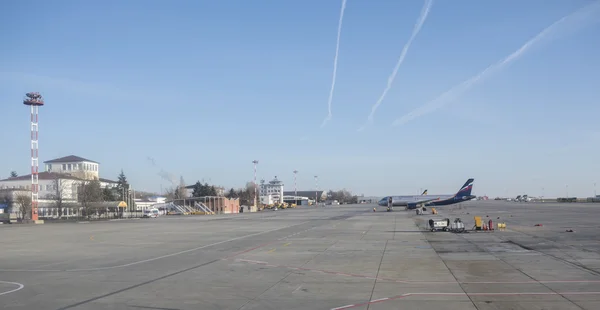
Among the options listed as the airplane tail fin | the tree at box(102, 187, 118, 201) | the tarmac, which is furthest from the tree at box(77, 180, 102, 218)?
→ the airplane tail fin

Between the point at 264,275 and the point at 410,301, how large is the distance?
7.08 m

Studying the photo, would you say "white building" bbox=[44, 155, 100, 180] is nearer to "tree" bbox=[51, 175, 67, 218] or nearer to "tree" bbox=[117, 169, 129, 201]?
"tree" bbox=[117, 169, 129, 201]

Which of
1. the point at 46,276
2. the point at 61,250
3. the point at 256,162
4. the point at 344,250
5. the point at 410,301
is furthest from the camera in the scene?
the point at 256,162

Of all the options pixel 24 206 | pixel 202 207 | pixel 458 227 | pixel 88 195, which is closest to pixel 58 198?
pixel 88 195

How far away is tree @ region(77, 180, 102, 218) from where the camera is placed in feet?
336

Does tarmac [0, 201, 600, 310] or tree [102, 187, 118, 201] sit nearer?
tarmac [0, 201, 600, 310]

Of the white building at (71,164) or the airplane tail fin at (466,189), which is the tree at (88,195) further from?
the airplane tail fin at (466,189)

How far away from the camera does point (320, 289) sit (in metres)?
15.5

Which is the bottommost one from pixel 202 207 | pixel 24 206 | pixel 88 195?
pixel 202 207

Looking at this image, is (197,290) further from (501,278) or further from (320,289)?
(501,278)

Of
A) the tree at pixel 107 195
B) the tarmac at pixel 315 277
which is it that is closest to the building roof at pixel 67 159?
the tree at pixel 107 195

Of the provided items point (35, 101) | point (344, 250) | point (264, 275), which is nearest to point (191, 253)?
point (344, 250)

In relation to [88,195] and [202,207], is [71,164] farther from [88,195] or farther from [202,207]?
[88,195]

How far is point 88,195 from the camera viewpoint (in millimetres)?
105188
